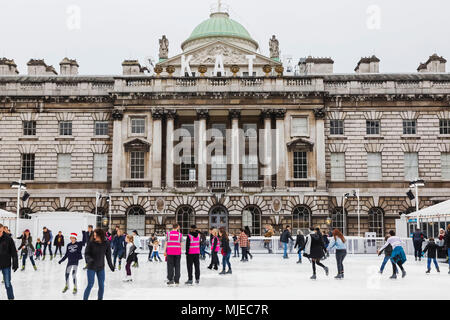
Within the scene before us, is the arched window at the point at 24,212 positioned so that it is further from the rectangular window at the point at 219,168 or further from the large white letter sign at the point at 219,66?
the large white letter sign at the point at 219,66

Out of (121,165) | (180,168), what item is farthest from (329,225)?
(121,165)

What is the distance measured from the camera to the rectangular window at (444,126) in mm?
43375

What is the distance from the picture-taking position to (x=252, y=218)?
41844 millimetres

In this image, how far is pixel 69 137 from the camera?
1722 inches

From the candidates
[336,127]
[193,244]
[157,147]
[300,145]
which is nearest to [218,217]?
[157,147]

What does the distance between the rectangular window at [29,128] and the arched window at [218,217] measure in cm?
1690

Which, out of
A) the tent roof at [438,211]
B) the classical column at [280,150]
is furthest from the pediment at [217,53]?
the tent roof at [438,211]

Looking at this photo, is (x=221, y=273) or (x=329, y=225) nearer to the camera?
(x=221, y=273)

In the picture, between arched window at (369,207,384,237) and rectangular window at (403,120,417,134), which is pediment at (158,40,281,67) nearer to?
rectangular window at (403,120,417,134)

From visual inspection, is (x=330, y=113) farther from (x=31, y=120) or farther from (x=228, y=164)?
(x=31, y=120)

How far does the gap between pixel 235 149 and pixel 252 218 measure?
5763 mm

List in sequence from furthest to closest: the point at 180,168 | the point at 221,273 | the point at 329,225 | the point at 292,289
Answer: the point at 180,168
the point at 329,225
the point at 221,273
the point at 292,289

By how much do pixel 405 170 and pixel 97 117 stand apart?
86.2 ft

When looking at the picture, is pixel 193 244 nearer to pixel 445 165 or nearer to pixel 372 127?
pixel 372 127
